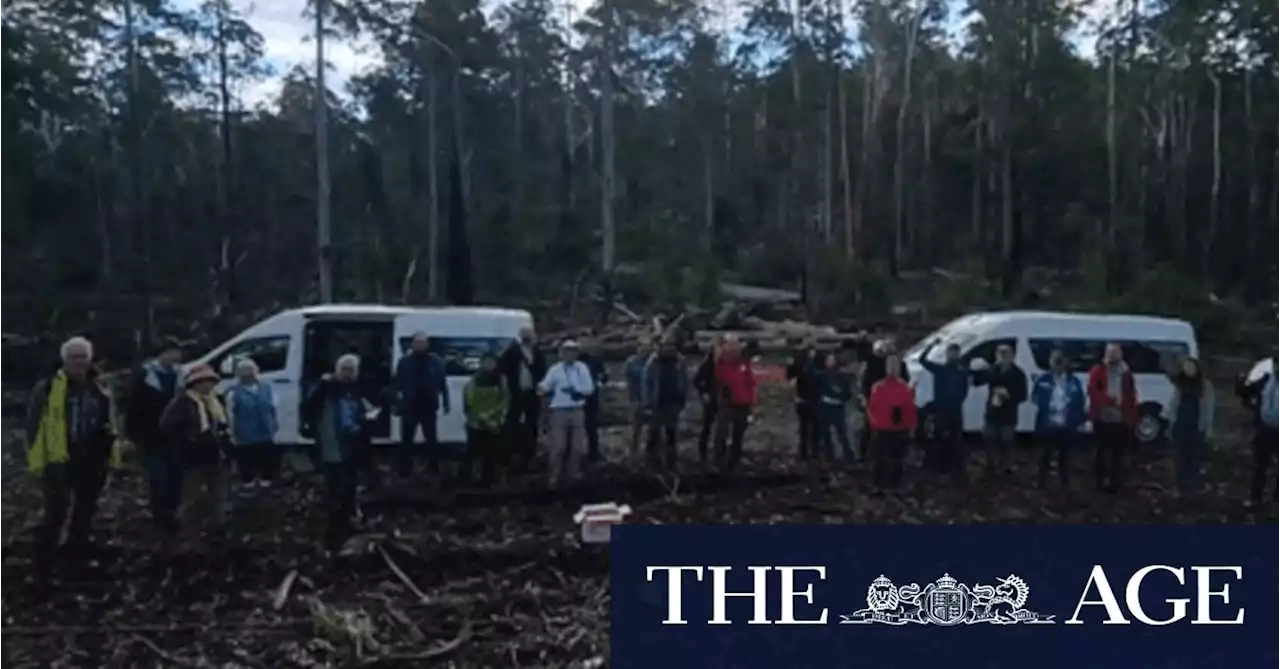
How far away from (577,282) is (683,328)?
0.28 metres

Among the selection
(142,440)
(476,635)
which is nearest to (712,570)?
(476,635)

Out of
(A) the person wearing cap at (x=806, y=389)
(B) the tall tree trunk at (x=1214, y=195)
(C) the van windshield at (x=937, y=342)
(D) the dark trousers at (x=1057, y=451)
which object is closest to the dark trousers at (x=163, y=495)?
(A) the person wearing cap at (x=806, y=389)

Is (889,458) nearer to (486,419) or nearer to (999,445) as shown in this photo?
(999,445)

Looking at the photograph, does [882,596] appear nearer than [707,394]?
Yes

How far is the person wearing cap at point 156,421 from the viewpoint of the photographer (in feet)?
11.5

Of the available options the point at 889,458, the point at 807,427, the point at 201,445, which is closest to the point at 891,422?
the point at 889,458

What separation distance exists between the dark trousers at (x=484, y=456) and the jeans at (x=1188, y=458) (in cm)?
162

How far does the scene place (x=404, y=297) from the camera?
3584 millimetres

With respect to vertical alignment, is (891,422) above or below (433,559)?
above

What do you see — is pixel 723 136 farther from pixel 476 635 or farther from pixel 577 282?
pixel 476 635

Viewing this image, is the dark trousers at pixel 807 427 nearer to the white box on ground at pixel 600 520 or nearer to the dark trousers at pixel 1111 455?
the white box on ground at pixel 600 520

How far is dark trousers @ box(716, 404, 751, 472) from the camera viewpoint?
368 cm

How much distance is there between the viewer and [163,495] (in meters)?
3.55

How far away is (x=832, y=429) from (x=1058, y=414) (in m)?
0.54
